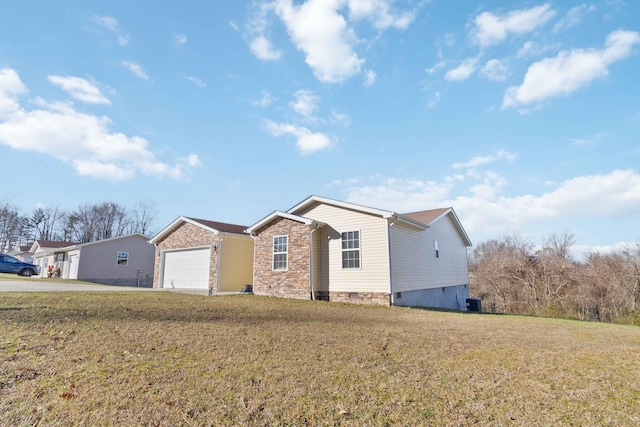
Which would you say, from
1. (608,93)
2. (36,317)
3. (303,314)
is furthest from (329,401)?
(608,93)

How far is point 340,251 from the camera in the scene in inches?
A: 550

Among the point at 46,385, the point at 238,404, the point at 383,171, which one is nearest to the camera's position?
the point at 238,404

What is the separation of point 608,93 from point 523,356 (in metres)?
11.0

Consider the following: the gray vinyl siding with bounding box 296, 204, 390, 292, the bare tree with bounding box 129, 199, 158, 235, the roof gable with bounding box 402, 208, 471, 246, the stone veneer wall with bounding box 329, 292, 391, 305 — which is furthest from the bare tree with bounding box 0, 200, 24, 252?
the roof gable with bounding box 402, 208, 471, 246

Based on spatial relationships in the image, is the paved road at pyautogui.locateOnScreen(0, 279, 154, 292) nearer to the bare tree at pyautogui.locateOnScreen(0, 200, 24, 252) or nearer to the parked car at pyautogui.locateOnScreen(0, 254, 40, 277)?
the parked car at pyautogui.locateOnScreen(0, 254, 40, 277)

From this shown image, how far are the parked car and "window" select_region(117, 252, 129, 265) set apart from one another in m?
8.93

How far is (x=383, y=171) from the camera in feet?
54.5

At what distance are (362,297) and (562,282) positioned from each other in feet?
45.3

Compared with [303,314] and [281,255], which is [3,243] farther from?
[303,314]

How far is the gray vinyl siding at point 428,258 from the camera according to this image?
13617 mm

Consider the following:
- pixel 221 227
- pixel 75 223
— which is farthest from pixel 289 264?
pixel 75 223

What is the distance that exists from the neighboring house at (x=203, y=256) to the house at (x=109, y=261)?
7.44m

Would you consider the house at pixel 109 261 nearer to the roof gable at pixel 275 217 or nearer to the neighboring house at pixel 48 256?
the neighboring house at pixel 48 256

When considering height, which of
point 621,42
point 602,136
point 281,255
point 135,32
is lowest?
point 281,255
